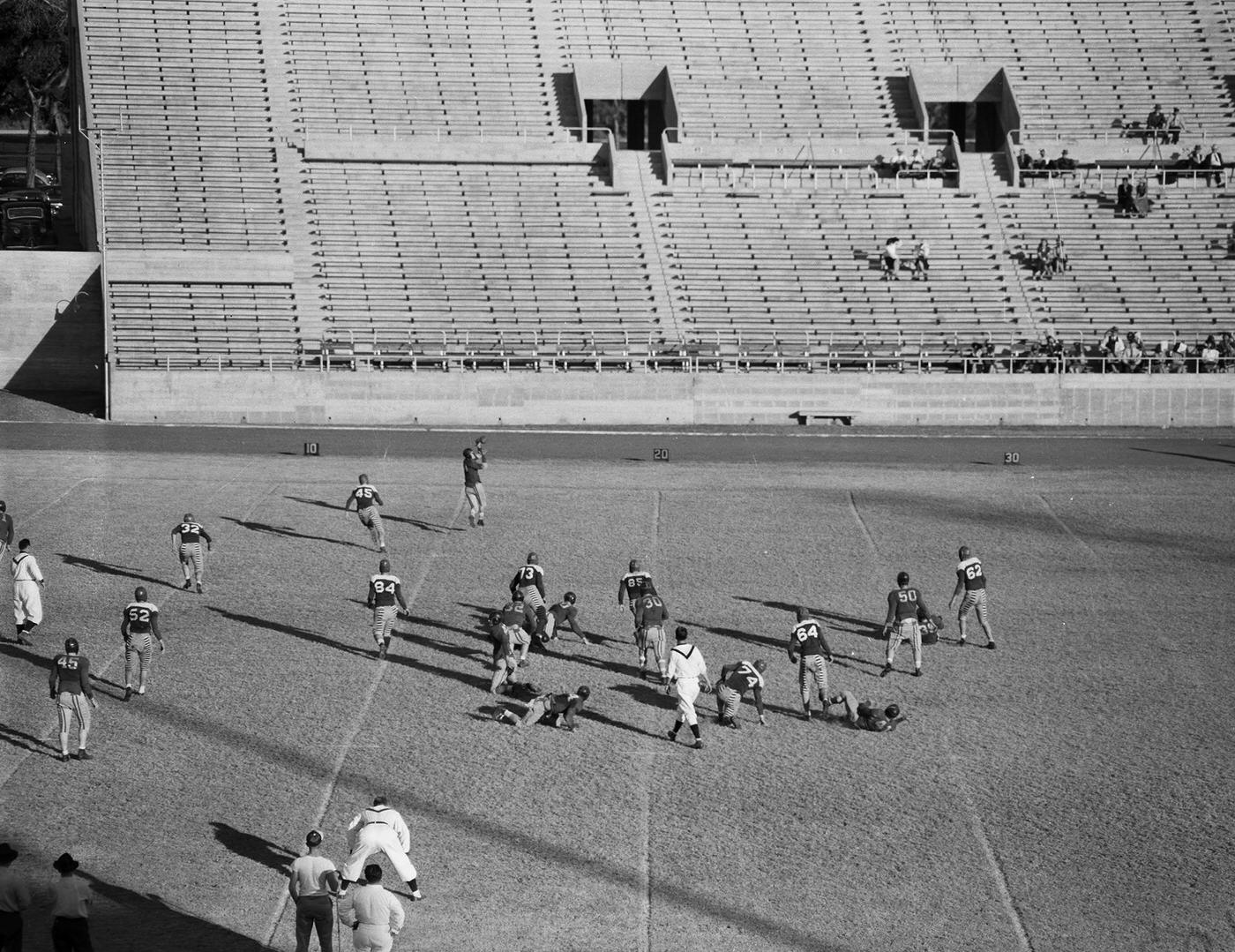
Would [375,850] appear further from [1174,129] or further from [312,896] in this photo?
[1174,129]

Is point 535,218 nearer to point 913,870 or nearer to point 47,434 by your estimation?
point 47,434

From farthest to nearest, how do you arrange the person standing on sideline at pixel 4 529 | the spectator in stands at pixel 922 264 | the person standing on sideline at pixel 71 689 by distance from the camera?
the spectator in stands at pixel 922 264 → the person standing on sideline at pixel 4 529 → the person standing on sideline at pixel 71 689

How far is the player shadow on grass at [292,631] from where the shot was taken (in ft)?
83.3

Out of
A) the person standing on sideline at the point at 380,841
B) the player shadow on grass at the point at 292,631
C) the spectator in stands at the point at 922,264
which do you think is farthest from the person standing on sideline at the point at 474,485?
the spectator in stands at the point at 922,264

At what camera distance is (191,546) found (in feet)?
91.5

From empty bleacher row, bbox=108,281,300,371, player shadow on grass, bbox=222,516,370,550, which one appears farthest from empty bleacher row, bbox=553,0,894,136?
player shadow on grass, bbox=222,516,370,550

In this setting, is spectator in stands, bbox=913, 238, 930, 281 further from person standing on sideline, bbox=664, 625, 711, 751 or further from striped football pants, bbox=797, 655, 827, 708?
person standing on sideline, bbox=664, 625, 711, 751

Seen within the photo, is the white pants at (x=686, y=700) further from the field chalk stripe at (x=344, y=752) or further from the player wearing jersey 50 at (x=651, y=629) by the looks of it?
the field chalk stripe at (x=344, y=752)

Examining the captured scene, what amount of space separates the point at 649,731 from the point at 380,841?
6122mm

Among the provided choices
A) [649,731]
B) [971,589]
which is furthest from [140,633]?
[971,589]

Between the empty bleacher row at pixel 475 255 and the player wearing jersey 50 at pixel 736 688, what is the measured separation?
26.2m

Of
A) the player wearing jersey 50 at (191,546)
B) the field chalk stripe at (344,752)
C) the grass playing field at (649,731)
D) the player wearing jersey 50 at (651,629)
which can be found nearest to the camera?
the field chalk stripe at (344,752)

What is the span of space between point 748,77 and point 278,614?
35024mm

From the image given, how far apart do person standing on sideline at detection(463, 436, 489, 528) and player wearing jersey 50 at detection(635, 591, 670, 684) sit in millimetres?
8210
